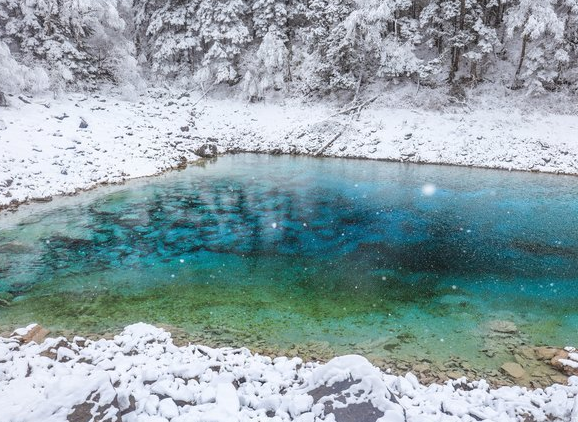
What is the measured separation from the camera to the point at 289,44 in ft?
108

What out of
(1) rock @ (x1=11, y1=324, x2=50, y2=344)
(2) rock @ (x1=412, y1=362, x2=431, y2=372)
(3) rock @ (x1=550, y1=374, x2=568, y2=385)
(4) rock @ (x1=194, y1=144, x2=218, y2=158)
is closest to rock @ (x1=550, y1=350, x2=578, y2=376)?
(3) rock @ (x1=550, y1=374, x2=568, y2=385)

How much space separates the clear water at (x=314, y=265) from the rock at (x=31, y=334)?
585mm

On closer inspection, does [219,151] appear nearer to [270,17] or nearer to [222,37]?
[222,37]

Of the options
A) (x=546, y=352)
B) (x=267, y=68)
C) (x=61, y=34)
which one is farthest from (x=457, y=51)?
(x=61, y=34)

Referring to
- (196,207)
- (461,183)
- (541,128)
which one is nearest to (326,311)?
(196,207)

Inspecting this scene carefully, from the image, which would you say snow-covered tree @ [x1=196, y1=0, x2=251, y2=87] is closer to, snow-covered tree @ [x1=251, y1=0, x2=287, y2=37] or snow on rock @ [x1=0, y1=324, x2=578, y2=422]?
snow-covered tree @ [x1=251, y1=0, x2=287, y2=37]

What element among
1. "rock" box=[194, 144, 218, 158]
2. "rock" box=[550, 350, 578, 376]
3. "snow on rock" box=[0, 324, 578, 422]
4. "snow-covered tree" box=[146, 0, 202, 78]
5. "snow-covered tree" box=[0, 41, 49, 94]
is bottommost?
"rock" box=[550, 350, 578, 376]

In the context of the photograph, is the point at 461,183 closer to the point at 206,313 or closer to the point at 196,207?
the point at 196,207

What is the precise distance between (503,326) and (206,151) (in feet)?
68.7

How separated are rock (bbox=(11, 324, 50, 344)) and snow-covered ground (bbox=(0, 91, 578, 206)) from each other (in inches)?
410

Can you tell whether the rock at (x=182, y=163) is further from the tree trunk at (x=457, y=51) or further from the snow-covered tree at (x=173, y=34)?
the tree trunk at (x=457, y=51)

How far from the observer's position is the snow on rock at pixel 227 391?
166 inches

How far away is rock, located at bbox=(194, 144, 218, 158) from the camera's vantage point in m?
24.4

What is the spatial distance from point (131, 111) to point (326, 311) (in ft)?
76.3
